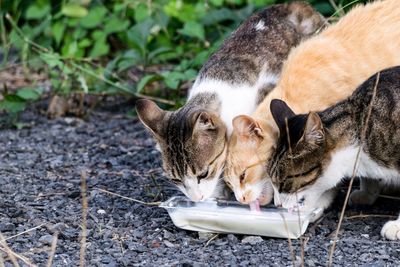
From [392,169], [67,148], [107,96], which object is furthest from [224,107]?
[107,96]

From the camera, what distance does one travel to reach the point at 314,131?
16.1 feet

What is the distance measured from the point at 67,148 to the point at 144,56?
4.01ft

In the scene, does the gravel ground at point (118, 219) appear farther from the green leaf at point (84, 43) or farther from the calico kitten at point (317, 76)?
A: the green leaf at point (84, 43)

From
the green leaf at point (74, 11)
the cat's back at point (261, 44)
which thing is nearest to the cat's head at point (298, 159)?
the cat's back at point (261, 44)

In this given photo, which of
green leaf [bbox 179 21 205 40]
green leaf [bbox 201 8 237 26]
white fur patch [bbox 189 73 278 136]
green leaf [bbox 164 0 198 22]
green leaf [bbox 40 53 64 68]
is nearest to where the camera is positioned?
white fur patch [bbox 189 73 278 136]

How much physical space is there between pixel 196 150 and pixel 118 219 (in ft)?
2.24

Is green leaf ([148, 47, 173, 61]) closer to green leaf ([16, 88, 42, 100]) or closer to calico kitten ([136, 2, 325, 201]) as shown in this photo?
green leaf ([16, 88, 42, 100])

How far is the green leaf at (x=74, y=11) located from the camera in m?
8.68

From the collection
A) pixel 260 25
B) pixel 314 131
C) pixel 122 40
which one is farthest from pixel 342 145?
pixel 122 40

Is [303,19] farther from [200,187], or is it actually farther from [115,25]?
[115,25]

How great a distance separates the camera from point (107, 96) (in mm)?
8336

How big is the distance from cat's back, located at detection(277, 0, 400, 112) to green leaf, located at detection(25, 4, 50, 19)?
148 inches

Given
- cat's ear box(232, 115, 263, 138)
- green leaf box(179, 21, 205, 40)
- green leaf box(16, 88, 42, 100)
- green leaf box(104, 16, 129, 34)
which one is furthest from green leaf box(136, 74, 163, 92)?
cat's ear box(232, 115, 263, 138)

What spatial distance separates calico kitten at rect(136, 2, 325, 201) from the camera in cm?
532
